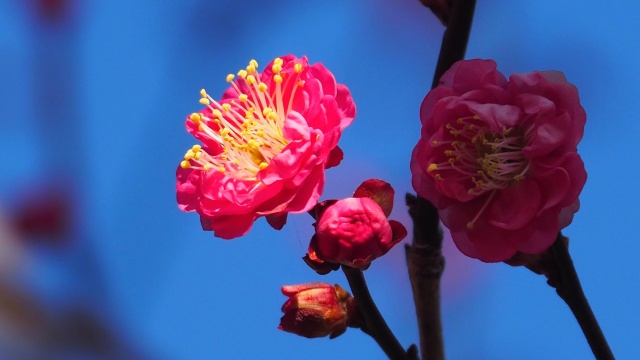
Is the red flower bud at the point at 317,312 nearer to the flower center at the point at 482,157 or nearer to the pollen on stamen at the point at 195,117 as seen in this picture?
the flower center at the point at 482,157

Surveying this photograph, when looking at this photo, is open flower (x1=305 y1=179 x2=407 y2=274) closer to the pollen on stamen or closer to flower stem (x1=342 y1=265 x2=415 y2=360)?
flower stem (x1=342 y1=265 x2=415 y2=360)

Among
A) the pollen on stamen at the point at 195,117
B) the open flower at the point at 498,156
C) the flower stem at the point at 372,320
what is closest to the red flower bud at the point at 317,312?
the flower stem at the point at 372,320

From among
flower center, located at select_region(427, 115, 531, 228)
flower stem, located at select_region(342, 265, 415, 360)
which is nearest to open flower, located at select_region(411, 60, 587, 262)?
flower center, located at select_region(427, 115, 531, 228)

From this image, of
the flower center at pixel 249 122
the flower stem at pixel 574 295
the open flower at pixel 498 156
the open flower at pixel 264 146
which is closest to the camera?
the flower stem at pixel 574 295

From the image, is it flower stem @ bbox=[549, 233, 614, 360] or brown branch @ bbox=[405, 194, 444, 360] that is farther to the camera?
brown branch @ bbox=[405, 194, 444, 360]

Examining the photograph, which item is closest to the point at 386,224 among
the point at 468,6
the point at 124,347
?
the point at 468,6

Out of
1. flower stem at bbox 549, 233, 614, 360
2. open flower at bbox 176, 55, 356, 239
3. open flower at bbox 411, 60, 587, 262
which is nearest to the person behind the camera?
flower stem at bbox 549, 233, 614, 360

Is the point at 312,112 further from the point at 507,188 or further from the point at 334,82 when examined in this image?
the point at 507,188
